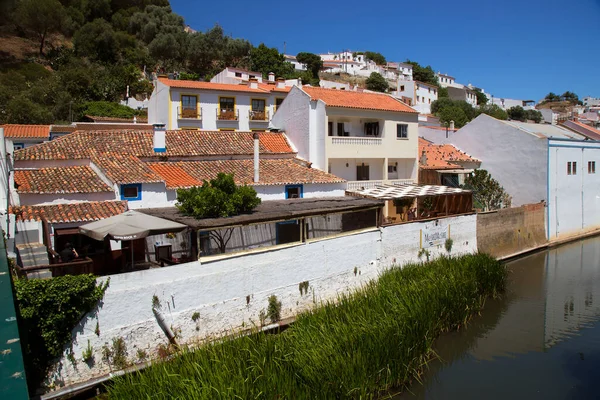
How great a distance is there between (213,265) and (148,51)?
153 feet

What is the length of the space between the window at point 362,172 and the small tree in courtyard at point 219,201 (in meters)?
11.2

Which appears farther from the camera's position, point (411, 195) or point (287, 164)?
point (287, 164)

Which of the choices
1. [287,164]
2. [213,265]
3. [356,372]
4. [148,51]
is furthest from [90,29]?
[356,372]

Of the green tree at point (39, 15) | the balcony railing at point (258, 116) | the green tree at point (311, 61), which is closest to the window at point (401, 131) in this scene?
the balcony railing at point (258, 116)

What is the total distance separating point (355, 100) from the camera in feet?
78.1

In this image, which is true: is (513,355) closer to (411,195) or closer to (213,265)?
(411,195)

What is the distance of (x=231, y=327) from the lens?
1206 centimetres

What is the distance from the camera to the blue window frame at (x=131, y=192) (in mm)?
15328

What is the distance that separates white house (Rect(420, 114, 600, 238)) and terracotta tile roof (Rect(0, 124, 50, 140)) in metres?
25.4

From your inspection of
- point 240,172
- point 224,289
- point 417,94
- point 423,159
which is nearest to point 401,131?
point 423,159

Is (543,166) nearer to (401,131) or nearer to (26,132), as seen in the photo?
(401,131)

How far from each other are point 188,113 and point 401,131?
1366cm

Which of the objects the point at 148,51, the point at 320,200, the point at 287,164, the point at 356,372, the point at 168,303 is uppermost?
the point at 148,51

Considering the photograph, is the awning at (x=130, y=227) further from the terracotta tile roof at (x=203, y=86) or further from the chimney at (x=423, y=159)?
the terracotta tile roof at (x=203, y=86)
